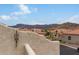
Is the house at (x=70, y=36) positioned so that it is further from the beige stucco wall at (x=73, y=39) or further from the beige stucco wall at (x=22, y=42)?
the beige stucco wall at (x=22, y=42)

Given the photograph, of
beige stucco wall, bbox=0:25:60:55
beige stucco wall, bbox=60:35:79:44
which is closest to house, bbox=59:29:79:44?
beige stucco wall, bbox=60:35:79:44

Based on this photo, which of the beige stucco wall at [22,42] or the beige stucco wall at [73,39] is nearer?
the beige stucco wall at [22,42]

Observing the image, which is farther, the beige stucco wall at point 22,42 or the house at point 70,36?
the house at point 70,36

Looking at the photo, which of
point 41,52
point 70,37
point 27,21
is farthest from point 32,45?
point 70,37

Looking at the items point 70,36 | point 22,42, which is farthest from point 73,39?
point 22,42

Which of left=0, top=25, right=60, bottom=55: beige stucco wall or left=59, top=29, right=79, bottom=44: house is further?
left=59, top=29, right=79, bottom=44: house

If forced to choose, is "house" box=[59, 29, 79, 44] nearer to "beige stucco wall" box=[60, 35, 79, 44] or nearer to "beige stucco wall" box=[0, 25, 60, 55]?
"beige stucco wall" box=[60, 35, 79, 44]

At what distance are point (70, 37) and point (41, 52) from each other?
735mm

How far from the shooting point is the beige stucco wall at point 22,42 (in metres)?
4.66

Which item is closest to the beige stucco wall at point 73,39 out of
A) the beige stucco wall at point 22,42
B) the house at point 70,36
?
the house at point 70,36

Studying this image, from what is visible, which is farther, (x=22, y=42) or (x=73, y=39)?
(x=73, y=39)

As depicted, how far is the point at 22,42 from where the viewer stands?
478cm

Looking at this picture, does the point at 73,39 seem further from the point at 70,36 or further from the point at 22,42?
the point at 22,42

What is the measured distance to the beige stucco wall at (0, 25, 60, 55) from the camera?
466cm
